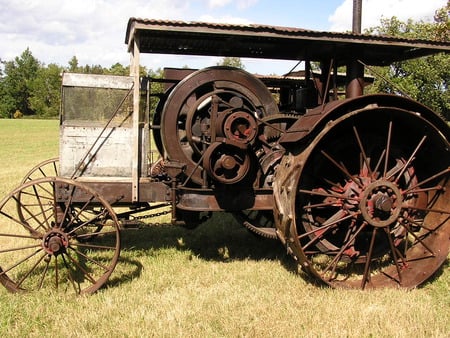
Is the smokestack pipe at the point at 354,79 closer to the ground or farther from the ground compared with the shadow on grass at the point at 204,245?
farther from the ground

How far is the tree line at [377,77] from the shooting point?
26297mm

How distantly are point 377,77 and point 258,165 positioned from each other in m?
6.31

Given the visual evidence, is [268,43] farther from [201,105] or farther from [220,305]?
[220,305]

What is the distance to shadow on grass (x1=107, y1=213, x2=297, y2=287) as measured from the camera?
513cm

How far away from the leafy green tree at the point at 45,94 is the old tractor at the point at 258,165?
69.9 metres

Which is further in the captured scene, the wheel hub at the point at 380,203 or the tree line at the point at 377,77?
the tree line at the point at 377,77

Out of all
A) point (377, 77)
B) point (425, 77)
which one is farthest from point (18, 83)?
point (377, 77)

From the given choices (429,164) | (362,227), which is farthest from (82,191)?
(429,164)

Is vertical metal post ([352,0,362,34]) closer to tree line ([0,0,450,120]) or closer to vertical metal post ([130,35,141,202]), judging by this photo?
vertical metal post ([130,35,141,202])

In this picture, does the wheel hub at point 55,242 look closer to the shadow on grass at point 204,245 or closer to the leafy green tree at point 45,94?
the shadow on grass at point 204,245

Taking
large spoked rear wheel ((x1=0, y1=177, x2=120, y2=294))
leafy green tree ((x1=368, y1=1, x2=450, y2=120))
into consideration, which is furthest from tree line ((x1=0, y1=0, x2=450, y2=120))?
large spoked rear wheel ((x1=0, y1=177, x2=120, y2=294))

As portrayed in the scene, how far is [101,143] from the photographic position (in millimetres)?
4637

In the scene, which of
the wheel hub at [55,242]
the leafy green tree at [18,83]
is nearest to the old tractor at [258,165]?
the wheel hub at [55,242]

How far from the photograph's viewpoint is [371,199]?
4.25 meters
